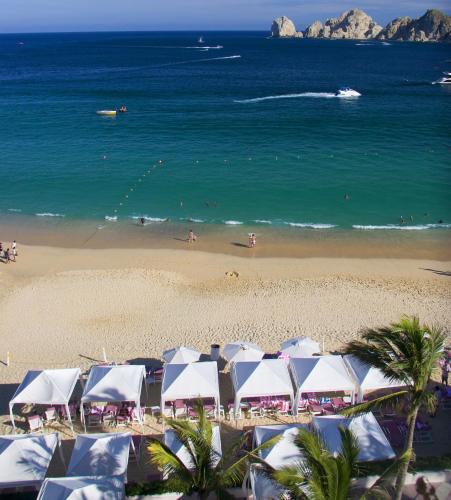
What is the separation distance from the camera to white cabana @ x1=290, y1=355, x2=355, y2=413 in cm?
1540

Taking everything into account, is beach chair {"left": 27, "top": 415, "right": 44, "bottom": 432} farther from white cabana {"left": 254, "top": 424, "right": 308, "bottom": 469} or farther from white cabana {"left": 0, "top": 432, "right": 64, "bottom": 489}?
white cabana {"left": 254, "top": 424, "right": 308, "bottom": 469}

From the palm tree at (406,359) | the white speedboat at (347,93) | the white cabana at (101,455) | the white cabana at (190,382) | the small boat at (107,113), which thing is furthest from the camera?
the white speedboat at (347,93)

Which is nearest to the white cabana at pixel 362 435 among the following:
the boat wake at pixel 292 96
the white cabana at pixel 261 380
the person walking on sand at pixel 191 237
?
the white cabana at pixel 261 380

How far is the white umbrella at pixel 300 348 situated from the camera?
17422 millimetres

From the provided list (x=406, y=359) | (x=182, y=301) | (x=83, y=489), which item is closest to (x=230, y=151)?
(x=182, y=301)

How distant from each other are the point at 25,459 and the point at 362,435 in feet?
29.5

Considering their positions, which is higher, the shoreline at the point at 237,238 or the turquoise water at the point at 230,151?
the turquoise water at the point at 230,151

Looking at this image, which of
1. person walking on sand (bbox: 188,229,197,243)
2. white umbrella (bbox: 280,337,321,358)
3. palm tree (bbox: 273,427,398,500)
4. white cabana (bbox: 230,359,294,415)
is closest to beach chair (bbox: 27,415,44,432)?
white cabana (bbox: 230,359,294,415)

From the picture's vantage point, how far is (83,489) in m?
11.3

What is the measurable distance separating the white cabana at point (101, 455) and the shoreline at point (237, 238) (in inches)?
655

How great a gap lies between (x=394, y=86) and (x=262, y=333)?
7826cm

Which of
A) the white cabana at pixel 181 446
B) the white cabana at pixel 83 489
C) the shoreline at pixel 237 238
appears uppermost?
the shoreline at pixel 237 238

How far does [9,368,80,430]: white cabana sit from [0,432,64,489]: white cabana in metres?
1.69

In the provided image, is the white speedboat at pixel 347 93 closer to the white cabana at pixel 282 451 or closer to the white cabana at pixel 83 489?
the white cabana at pixel 282 451
